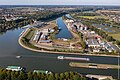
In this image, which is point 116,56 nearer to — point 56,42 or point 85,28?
point 56,42

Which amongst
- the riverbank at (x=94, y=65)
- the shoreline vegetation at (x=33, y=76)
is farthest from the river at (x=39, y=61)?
the shoreline vegetation at (x=33, y=76)

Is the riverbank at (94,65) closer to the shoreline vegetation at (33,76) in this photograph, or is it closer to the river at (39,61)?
the river at (39,61)

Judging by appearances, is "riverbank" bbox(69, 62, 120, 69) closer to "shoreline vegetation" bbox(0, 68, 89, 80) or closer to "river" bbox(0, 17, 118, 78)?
"river" bbox(0, 17, 118, 78)

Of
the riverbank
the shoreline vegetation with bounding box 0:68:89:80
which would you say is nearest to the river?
the riverbank

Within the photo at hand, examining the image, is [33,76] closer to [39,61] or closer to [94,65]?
[39,61]

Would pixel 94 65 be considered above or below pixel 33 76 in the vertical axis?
below

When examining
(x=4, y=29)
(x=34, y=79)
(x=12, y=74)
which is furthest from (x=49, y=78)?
(x=4, y=29)

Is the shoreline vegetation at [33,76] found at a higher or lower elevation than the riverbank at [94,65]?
higher

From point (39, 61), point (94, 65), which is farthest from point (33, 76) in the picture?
point (94, 65)

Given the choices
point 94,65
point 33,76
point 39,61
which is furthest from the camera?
point 39,61

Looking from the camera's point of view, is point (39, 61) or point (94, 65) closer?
point (94, 65)

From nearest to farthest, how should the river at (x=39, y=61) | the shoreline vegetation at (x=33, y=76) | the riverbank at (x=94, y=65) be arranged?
the shoreline vegetation at (x=33, y=76), the river at (x=39, y=61), the riverbank at (x=94, y=65)
